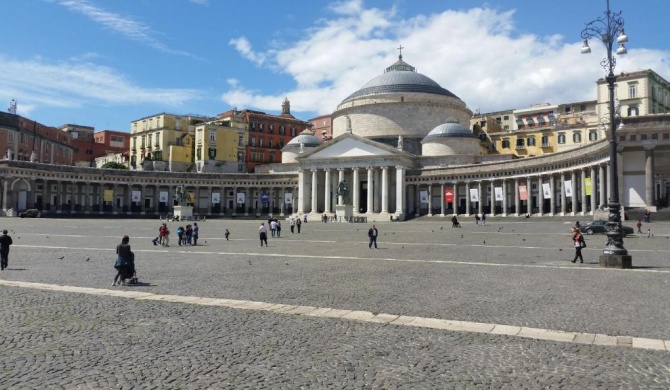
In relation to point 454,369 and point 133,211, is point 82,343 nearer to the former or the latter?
point 454,369

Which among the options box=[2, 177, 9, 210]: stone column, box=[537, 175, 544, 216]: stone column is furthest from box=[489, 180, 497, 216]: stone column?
box=[2, 177, 9, 210]: stone column

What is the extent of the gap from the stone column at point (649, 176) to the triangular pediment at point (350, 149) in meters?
35.6

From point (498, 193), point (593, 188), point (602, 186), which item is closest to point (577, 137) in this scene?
point (498, 193)

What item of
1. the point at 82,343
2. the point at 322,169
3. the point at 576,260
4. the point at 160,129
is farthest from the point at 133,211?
the point at 82,343

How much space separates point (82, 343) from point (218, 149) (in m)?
88.0

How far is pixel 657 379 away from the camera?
21.9 ft

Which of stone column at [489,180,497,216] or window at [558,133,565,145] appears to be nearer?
stone column at [489,180,497,216]

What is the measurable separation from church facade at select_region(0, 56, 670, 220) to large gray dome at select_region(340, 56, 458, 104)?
25cm

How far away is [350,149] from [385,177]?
23.6 feet

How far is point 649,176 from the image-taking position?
45.2 meters

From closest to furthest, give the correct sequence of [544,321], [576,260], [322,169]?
1. [544,321]
2. [576,260]
3. [322,169]

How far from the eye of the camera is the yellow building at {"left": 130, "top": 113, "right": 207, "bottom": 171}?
9369 cm

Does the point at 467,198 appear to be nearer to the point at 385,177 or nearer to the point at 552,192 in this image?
the point at 385,177

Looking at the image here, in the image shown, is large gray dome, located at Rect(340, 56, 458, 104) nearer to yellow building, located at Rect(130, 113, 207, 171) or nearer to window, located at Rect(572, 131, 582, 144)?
window, located at Rect(572, 131, 582, 144)
